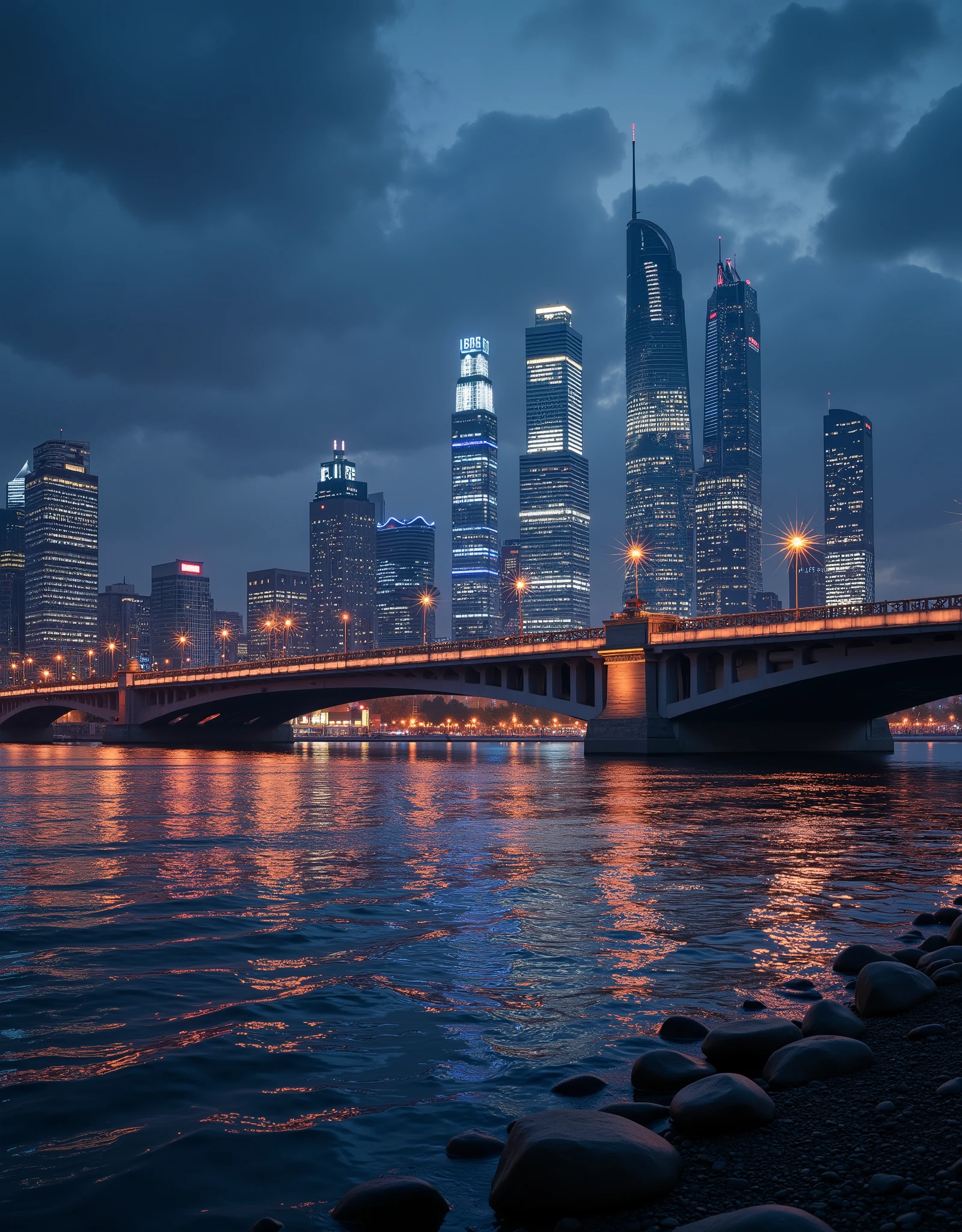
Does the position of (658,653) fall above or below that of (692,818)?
above

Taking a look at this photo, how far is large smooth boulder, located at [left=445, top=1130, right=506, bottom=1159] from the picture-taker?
6.79 meters

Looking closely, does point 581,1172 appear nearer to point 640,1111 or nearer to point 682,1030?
point 640,1111

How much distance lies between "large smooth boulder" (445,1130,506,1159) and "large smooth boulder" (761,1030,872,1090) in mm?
2297

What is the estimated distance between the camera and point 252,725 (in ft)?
438

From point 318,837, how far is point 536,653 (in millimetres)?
52942

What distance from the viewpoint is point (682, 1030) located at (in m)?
9.31

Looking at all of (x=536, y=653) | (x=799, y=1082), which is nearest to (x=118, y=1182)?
(x=799, y=1082)

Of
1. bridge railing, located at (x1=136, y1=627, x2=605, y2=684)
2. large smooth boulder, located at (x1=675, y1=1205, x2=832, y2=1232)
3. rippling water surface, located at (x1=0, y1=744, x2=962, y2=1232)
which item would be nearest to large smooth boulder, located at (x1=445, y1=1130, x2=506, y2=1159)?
rippling water surface, located at (x1=0, y1=744, x2=962, y2=1232)

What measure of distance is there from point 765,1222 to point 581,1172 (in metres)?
1.30

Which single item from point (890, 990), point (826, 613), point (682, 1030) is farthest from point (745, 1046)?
point (826, 613)

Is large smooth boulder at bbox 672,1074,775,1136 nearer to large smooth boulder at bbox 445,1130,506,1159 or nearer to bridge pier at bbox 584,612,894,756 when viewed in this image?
large smooth boulder at bbox 445,1130,506,1159

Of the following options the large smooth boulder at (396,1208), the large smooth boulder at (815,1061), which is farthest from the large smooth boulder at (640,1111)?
the large smooth boulder at (396,1208)

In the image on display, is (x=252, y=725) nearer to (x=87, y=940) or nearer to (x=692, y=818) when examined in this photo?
(x=692, y=818)

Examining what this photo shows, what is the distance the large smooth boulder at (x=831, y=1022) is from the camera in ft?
28.2
